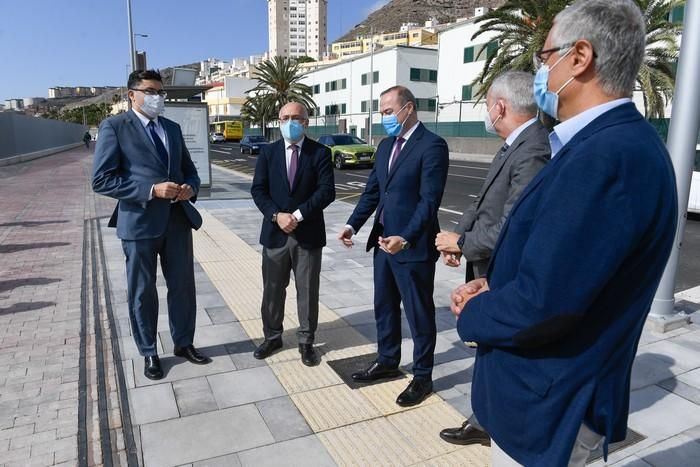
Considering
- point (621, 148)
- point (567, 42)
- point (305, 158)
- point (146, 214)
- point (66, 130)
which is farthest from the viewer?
point (66, 130)

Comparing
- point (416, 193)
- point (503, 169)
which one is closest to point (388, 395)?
point (416, 193)

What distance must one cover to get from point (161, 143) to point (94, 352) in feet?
6.02

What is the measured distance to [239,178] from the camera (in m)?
19.3

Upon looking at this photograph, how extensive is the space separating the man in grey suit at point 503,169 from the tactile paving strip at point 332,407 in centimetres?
59

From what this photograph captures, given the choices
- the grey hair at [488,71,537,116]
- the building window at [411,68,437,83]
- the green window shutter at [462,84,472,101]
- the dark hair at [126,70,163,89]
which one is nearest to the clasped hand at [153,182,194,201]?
the dark hair at [126,70,163,89]

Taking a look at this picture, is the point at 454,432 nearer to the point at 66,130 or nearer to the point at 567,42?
the point at 567,42

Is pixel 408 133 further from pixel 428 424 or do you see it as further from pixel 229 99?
pixel 229 99

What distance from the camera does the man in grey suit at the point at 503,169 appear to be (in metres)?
2.62

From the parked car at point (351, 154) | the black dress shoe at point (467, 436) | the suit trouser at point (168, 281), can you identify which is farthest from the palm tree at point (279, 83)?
the black dress shoe at point (467, 436)

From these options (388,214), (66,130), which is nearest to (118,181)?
(388,214)

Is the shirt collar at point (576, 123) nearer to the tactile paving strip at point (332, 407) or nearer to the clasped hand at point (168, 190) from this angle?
the tactile paving strip at point (332, 407)

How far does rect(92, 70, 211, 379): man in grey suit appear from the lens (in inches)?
140

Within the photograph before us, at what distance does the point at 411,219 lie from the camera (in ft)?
10.9

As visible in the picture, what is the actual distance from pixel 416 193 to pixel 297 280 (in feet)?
4.17
